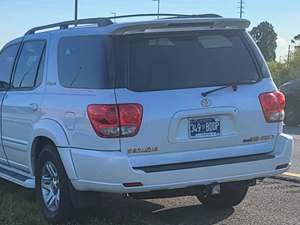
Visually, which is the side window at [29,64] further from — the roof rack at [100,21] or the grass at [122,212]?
the grass at [122,212]

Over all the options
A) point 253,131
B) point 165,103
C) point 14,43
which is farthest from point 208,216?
point 14,43

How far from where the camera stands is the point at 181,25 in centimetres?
577

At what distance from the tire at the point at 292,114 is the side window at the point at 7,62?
12059 millimetres

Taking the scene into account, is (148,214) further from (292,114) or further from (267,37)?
(267,37)

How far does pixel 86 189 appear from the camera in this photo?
222 inches

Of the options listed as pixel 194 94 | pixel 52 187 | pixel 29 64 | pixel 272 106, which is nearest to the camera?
pixel 194 94

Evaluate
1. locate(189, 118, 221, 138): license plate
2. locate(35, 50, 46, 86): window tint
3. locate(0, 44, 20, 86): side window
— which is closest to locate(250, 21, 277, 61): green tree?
locate(0, 44, 20, 86): side window

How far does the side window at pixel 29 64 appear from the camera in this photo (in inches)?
262

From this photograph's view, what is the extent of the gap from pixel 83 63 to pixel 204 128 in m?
1.24

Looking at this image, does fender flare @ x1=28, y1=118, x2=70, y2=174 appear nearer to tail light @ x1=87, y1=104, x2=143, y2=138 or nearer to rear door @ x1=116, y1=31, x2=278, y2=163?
tail light @ x1=87, y1=104, x2=143, y2=138

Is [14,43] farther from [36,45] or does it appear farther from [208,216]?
[208,216]

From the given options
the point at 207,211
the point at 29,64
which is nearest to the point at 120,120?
the point at 207,211

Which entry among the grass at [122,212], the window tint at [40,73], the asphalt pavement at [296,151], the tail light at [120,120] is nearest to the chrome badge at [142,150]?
the tail light at [120,120]

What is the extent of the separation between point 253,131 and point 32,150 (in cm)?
225
